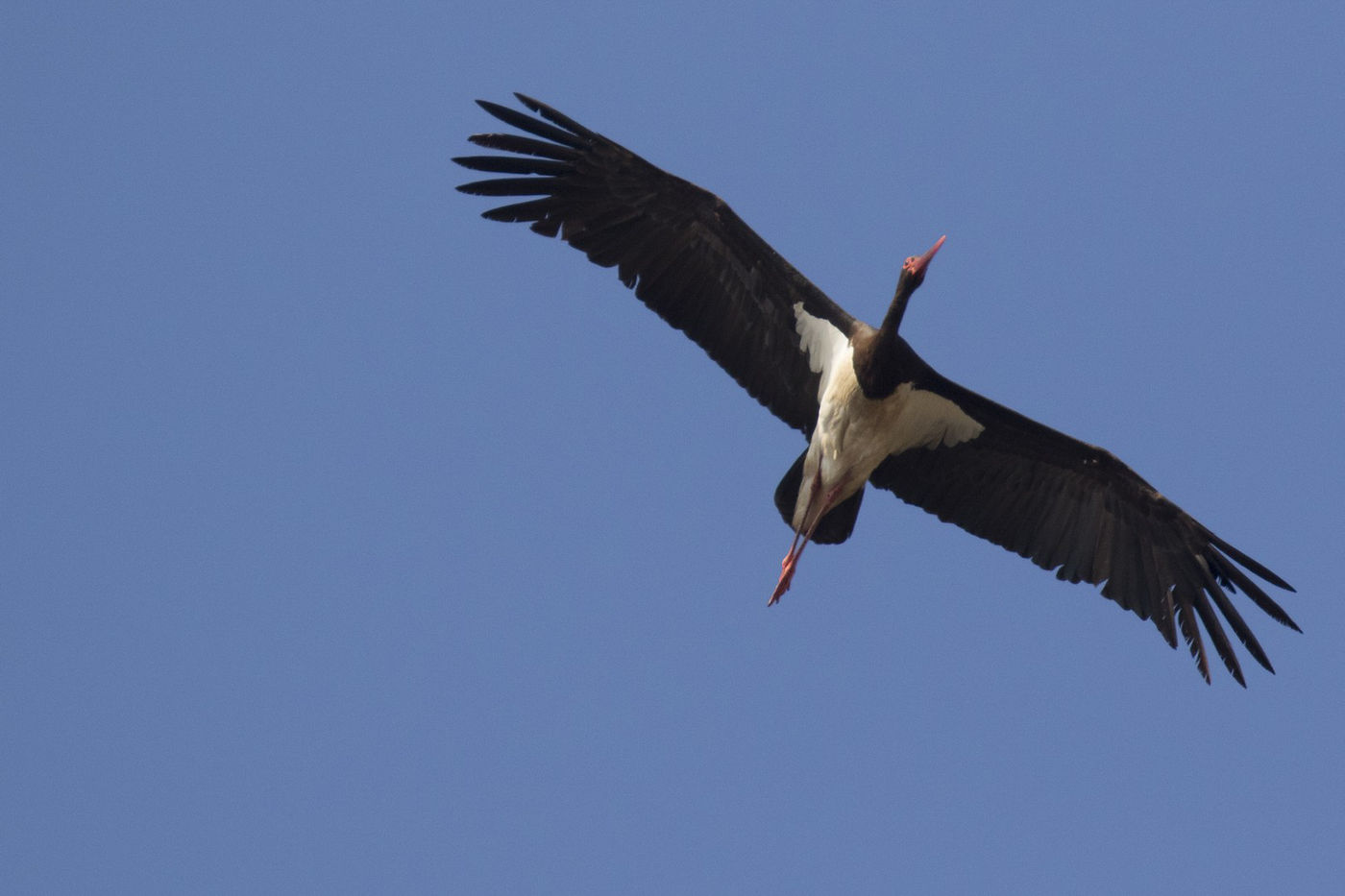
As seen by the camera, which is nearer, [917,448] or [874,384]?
[874,384]

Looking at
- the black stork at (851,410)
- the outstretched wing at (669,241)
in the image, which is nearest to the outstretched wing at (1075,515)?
the black stork at (851,410)

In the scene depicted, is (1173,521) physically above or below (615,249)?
above

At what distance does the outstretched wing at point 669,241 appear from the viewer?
41.4 feet

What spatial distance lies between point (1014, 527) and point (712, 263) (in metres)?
2.97

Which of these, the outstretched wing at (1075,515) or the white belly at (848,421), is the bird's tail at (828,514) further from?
the outstretched wing at (1075,515)

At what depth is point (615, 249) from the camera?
12.8 m

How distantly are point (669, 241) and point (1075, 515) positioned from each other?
3.60 m

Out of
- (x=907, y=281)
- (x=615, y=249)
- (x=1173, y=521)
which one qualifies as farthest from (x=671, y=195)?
(x=1173, y=521)

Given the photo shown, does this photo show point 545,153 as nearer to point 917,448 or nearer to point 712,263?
point 712,263

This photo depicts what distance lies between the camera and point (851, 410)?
12742mm

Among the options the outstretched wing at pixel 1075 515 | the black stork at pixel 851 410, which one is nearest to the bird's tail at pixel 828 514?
the black stork at pixel 851 410

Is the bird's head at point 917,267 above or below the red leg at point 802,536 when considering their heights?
above

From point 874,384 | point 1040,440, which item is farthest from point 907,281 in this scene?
point 1040,440

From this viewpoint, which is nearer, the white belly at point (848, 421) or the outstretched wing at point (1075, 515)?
the white belly at point (848, 421)
